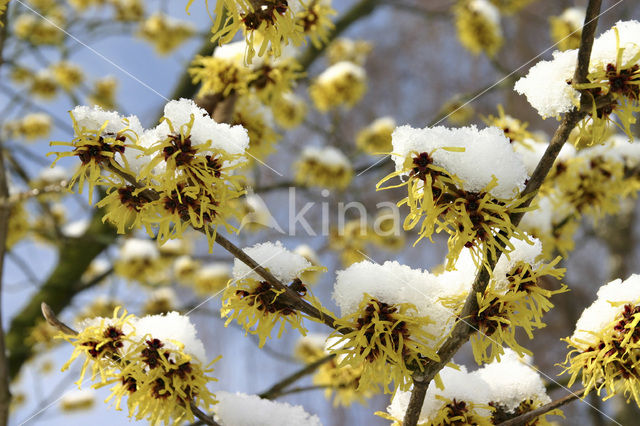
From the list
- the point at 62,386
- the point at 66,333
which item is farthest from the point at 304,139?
the point at 66,333

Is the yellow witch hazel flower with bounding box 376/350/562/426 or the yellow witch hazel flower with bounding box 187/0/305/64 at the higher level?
the yellow witch hazel flower with bounding box 187/0/305/64

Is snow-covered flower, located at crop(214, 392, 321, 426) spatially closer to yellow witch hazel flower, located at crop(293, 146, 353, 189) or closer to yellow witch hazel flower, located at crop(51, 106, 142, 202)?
yellow witch hazel flower, located at crop(51, 106, 142, 202)

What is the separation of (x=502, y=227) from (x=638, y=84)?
351 mm

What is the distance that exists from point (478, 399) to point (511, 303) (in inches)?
11.3

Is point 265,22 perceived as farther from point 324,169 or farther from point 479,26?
point 479,26

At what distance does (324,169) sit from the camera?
3.46 metres

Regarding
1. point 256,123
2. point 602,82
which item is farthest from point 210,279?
point 602,82

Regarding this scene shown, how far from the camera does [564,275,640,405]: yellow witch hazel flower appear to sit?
0.89 m

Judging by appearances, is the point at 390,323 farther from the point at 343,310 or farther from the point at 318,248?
the point at 318,248

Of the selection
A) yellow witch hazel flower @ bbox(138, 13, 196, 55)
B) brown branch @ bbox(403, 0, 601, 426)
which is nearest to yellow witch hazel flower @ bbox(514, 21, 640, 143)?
brown branch @ bbox(403, 0, 601, 426)

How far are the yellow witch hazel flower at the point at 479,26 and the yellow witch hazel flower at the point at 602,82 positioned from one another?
2.60m

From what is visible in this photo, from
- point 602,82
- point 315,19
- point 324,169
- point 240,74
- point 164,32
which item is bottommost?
point 602,82

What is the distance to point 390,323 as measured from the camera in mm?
869

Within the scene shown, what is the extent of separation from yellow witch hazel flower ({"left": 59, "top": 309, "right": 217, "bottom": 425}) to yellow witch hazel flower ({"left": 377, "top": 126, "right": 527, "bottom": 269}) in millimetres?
571
